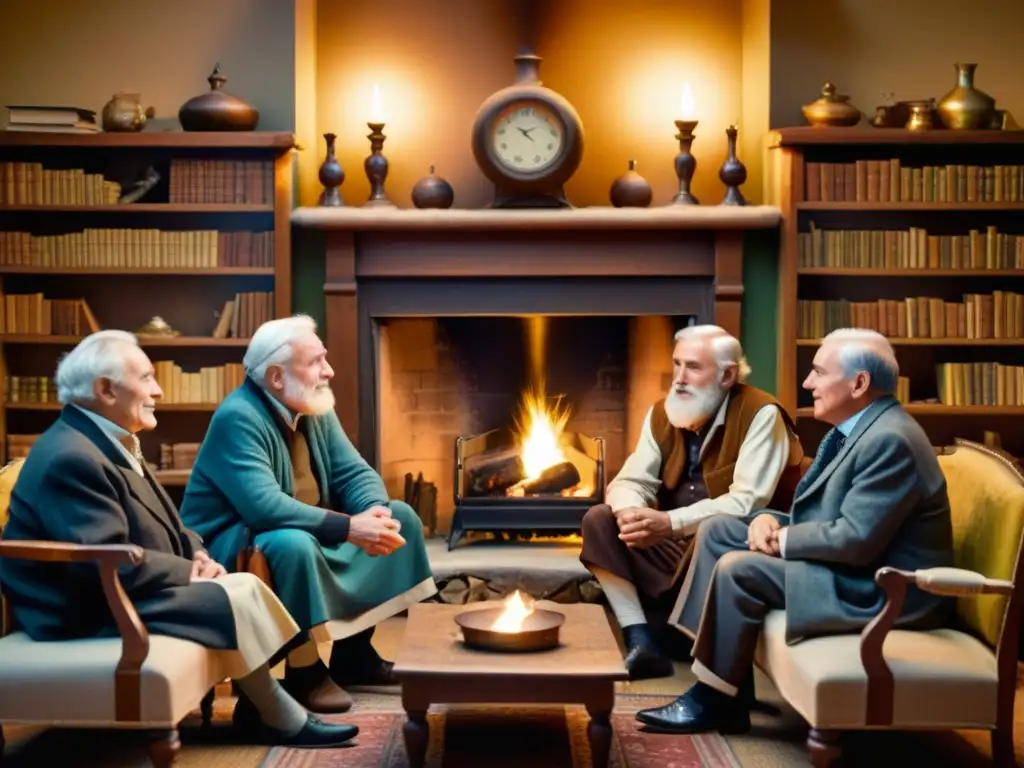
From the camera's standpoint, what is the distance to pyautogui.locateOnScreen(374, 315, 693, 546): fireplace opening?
5.77 m

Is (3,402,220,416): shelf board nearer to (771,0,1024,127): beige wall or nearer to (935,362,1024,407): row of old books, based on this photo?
(771,0,1024,127): beige wall

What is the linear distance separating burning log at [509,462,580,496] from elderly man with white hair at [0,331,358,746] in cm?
199

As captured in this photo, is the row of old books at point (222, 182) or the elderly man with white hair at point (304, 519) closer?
the elderly man with white hair at point (304, 519)

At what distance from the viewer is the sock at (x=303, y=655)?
153 inches

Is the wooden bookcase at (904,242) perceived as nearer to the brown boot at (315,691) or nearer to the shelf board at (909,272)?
the shelf board at (909,272)

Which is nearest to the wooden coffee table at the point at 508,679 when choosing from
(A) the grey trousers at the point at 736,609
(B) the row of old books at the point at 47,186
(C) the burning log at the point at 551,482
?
(A) the grey trousers at the point at 736,609

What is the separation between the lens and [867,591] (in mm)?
3381

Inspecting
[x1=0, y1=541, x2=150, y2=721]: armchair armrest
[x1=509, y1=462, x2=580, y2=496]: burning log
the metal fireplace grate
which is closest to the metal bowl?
[x1=0, y1=541, x2=150, y2=721]: armchair armrest

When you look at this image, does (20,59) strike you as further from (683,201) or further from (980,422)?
(980,422)

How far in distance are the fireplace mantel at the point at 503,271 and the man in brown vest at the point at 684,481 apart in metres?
0.87

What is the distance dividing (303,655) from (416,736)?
2.20 ft

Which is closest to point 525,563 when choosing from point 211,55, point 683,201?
point 683,201

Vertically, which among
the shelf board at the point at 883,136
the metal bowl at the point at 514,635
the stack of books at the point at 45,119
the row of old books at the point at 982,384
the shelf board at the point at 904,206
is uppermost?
the stack of books at the point at 45,119

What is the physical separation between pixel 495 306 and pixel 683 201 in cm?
86
